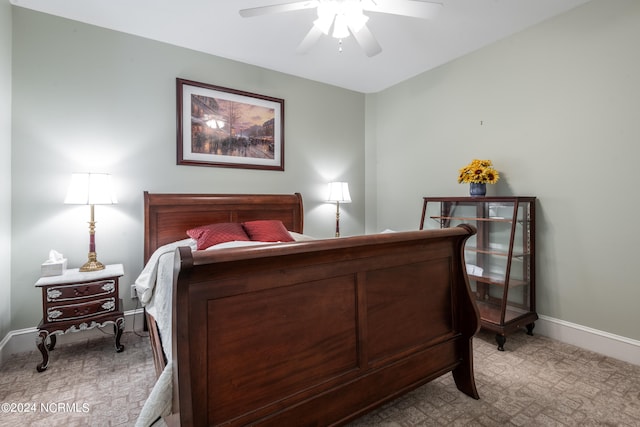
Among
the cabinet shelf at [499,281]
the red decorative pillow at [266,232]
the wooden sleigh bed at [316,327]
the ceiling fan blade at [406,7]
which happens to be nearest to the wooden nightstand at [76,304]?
the wooden sleigh bed at [316,327]

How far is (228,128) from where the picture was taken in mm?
3342

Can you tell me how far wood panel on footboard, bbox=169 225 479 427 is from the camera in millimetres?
1091

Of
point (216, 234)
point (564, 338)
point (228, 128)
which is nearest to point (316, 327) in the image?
point (216, 234)

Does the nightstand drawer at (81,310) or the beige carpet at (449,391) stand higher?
the nightstand drawer at (81,310)

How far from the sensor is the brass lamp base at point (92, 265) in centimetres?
247

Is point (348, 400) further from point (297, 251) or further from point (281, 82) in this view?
point (281, 82)

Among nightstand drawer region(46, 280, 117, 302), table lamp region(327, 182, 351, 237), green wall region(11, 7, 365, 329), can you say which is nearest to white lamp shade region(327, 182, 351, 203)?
table lamp region(327, 182, 351, 237)

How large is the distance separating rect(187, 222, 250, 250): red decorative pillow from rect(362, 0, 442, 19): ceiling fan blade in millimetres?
2012

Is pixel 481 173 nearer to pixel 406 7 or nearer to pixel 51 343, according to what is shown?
pixel 406 7

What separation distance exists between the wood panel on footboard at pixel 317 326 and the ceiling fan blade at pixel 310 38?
1626 millimetres

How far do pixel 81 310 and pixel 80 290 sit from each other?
147mm

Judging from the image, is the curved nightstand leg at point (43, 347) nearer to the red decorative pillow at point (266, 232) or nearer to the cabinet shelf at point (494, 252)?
the red decorative pillow at point (266, 232)

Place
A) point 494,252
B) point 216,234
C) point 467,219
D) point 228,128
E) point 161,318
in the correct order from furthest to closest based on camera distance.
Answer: point 228,128
point 467,219
point 494,252
point 216,234
point 161,318

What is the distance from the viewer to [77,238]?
266 centimetres
